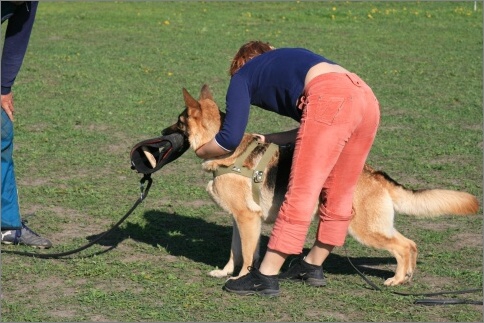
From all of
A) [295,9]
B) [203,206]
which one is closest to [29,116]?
[203,206]

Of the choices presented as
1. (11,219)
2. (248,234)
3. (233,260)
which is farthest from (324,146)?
(11,219)

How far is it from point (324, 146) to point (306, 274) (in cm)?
109

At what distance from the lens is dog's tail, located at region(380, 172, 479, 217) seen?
20.3 ft

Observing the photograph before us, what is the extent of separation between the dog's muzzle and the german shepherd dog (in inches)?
3.1

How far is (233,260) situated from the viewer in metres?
6.52

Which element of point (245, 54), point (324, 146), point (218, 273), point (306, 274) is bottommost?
point (218, 273)

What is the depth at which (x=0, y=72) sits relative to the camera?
680 cm

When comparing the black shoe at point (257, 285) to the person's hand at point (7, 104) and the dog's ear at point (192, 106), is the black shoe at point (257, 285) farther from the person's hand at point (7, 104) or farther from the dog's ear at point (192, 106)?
the person's hand at point (7, 104)

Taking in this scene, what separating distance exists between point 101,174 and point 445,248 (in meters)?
3.71

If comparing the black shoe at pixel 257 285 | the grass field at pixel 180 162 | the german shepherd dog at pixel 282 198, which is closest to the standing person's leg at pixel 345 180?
the german shepherd dog at pixel 282 198

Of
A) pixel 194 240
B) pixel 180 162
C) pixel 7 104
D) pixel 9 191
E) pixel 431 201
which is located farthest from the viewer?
pixel 180 162

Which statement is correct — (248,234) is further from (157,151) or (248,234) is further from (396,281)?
(396,281)

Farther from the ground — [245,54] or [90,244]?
[245,54]

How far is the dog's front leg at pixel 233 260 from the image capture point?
6426 mm
